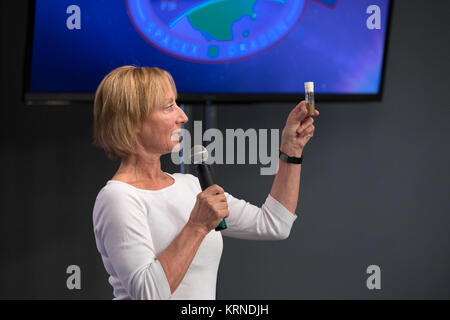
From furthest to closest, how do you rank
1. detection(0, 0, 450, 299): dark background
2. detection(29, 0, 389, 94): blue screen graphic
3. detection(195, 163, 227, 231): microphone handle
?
1. detection(0, 0, 450, 299): dark background
2. detection(29, 0, 389, 94): blue screen graphic
3. detection(195, 163, 227, 231): microphone handle

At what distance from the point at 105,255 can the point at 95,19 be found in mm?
1170

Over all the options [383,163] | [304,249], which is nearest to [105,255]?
[304,249]

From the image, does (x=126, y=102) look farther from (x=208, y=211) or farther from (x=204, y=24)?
(x=204, y=24)

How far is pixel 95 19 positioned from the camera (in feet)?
6.79

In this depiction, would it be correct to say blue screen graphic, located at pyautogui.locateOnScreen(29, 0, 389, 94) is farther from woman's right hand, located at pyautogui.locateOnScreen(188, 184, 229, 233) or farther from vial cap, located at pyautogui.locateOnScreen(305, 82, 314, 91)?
woman's right hand, located at pyautogui.locateOnScreen(188, 184, 229, 233)

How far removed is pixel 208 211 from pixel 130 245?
177mm

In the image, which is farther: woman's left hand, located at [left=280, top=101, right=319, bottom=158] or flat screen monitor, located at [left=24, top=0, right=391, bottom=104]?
flat screen monitor, located at [left=24, top=0, right=391, bottom=104]

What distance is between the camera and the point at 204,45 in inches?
82.4

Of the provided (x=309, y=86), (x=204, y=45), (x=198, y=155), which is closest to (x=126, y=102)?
(x=198, y=155)

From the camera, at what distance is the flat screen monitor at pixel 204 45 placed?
81.3 inches

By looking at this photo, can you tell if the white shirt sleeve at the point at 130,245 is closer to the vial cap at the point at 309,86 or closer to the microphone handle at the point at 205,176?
the microphone handle at the point at 205,176

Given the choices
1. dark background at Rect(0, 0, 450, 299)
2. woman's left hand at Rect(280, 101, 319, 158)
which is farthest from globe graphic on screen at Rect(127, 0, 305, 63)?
woman's left hand at Rect(280, 101, 319, 158)

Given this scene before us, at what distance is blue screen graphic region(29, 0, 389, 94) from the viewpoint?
6.77 ft
